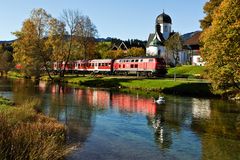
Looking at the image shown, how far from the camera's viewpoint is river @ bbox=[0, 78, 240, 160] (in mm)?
20516

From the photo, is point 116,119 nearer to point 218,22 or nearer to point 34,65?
point 218,22

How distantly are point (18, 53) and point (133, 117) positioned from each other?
60.0 meters

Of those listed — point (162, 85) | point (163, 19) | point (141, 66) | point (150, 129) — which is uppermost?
point (163, 19)

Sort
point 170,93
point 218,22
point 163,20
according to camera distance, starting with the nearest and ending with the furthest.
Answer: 1. point 218,22
2. point 170,93
3. point 163,20

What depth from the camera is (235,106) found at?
41.5m

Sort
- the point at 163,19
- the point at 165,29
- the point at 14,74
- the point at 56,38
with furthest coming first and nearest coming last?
the point at 163,19
the point at 165,29
the point at 14,74
the point at 56,38

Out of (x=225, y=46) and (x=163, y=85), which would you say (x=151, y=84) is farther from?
(x=225, y=46)

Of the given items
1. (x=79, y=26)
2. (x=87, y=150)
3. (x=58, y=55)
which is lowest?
(x=87, y=150)

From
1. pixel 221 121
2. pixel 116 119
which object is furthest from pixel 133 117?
pixel 221 121

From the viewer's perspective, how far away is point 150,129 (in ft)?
90.4

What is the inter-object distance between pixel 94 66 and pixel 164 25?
49.7 m

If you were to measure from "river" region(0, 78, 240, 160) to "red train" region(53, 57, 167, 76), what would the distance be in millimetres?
33039

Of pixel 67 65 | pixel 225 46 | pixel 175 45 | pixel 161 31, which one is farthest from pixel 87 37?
pixel 225 46

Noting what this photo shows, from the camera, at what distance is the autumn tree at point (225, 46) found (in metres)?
43.4
